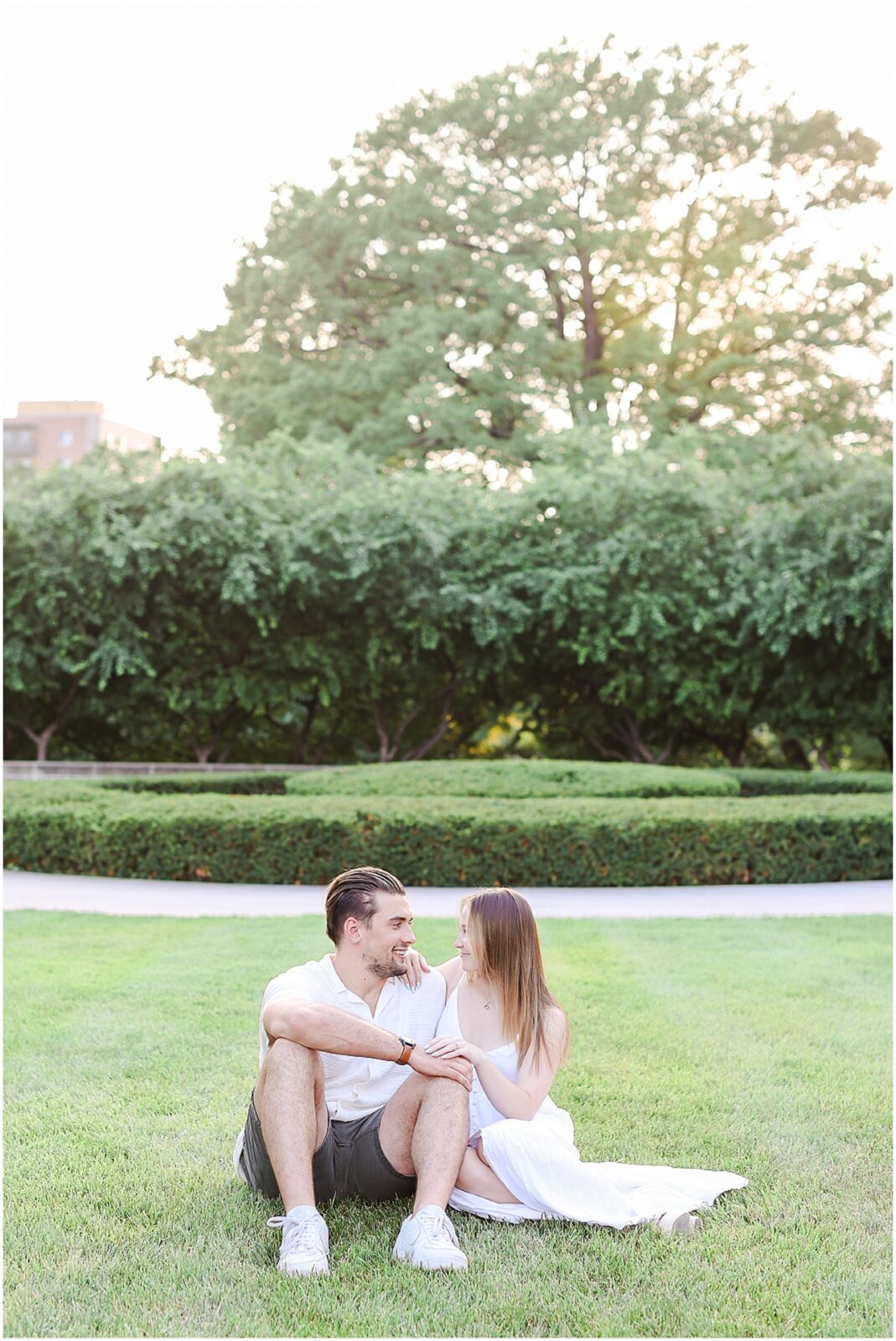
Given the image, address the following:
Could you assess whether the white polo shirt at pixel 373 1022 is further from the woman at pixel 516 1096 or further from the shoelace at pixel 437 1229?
the shoelace at pixel 437 1229

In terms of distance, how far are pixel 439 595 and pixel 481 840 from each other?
7.65 m

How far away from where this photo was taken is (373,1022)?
3.22 metres

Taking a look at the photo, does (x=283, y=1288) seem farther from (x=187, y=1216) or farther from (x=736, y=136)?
(x=736, y=136)

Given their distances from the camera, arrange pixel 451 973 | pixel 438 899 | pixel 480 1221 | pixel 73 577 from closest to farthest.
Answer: pixel 480 1221, pixel 451 973, pixel 438 899, pixel 73 577

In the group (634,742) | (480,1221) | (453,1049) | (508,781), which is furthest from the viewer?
(634,742)

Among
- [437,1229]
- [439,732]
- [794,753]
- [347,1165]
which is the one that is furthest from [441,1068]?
[794,753]

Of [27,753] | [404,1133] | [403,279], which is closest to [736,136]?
[403,279]

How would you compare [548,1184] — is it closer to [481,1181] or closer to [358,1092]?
[481,1181]

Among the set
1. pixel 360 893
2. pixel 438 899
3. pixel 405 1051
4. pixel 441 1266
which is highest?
pixel 360 893

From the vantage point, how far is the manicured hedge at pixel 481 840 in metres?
9.37

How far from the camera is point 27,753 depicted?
18.1m

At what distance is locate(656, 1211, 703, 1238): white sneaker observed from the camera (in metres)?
3.12

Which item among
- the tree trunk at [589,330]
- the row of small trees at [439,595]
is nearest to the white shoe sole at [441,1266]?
the row of small trees at [439,595]

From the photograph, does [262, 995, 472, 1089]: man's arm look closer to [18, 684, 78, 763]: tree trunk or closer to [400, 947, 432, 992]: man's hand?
[400, 947, 432, 992]: man's hand
